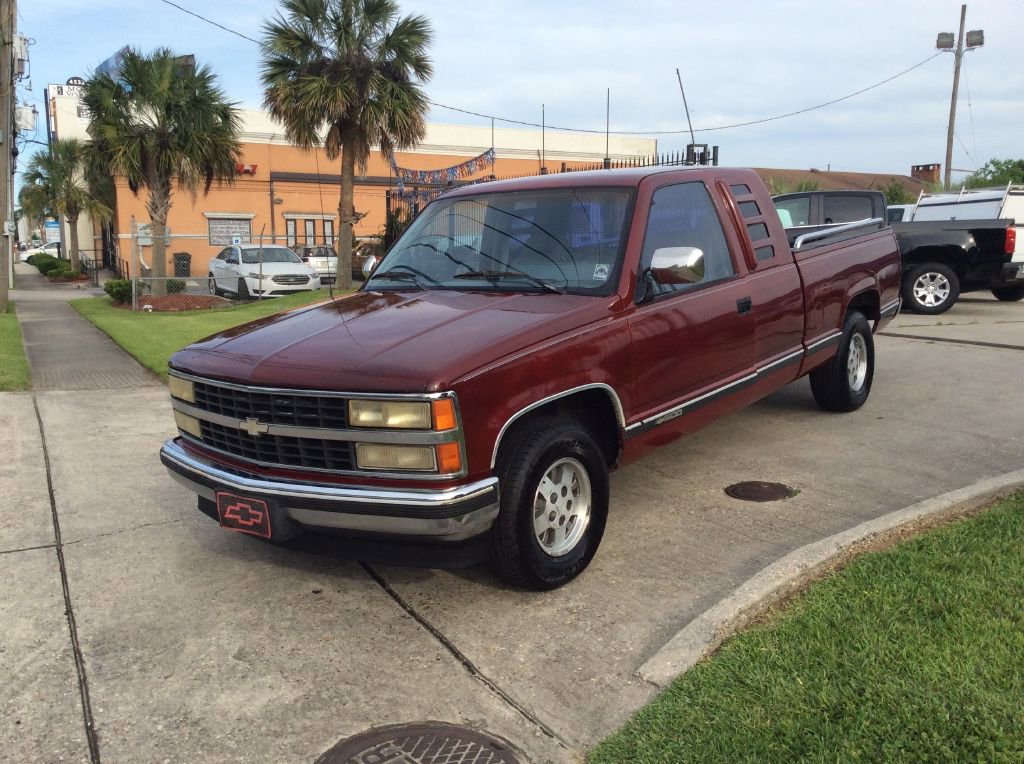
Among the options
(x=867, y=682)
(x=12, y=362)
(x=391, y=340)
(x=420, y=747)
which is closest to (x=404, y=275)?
(x=391, y=340)

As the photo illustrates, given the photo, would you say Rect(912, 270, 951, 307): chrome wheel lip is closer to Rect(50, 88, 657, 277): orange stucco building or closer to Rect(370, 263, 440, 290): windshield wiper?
Rect(370, 263, 440, 290): windshield wiper

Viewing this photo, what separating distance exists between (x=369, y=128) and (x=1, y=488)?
15474mm

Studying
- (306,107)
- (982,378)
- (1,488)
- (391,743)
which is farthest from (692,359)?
(306,107)

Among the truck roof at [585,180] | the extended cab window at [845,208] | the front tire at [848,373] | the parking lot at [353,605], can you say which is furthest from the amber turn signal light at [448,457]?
the extended cab window at [845,208]

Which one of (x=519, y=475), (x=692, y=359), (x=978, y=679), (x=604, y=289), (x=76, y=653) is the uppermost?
(x=604, y=289)

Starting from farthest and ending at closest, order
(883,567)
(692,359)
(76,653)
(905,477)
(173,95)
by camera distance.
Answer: (173,95), (905,477), (692,359), (883,567), (76,653)

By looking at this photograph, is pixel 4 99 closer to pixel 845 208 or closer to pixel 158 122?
pixel 158 122

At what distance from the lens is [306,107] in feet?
62.4

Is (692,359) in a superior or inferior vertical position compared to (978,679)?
superior

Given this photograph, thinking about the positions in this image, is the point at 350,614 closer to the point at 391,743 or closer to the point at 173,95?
the point at 391,743

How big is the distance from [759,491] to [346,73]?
16685mm

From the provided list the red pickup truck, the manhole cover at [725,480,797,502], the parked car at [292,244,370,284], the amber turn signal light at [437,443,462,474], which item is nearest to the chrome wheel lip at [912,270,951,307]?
the red pickup truck

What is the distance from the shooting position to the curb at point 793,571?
10.7 ft

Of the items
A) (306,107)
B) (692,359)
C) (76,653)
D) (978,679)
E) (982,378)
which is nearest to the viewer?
(978,679)
